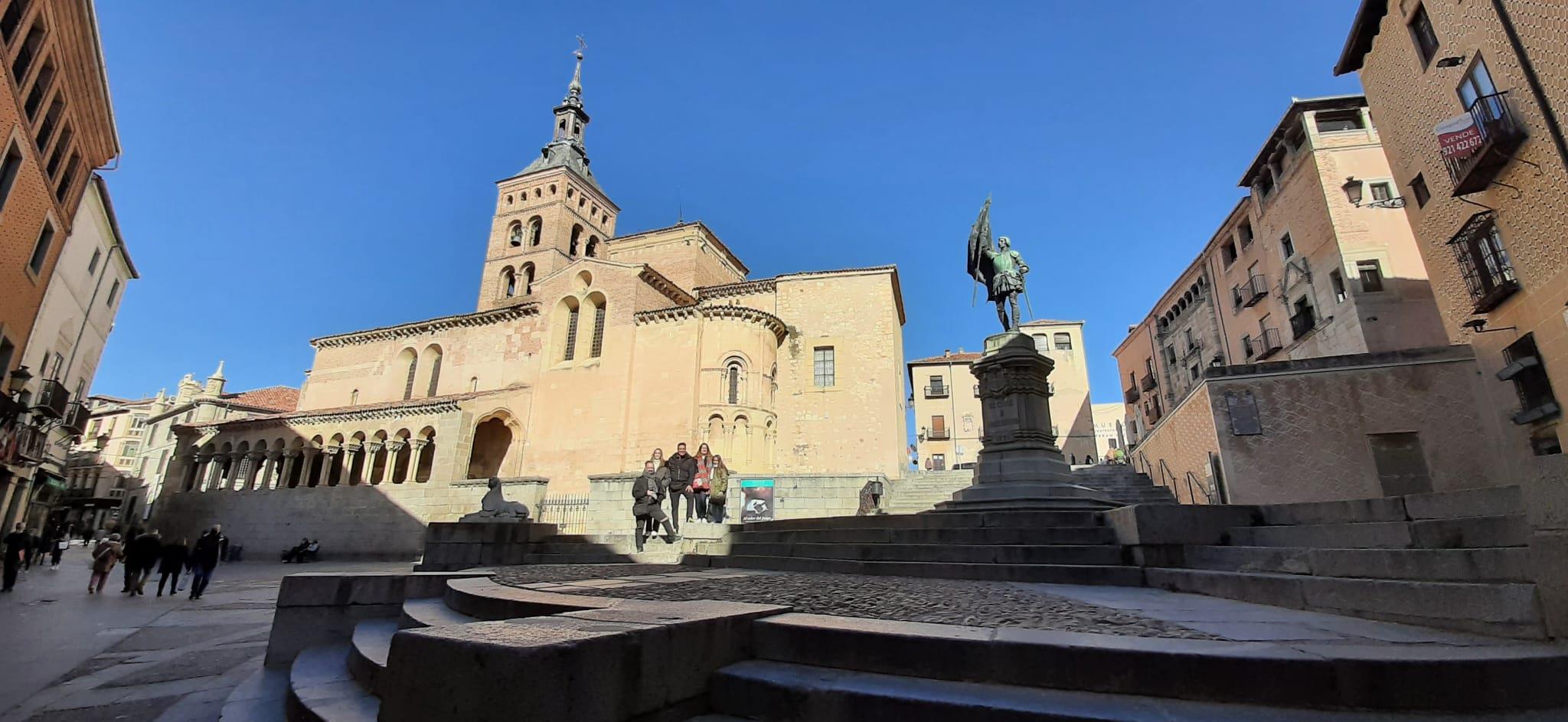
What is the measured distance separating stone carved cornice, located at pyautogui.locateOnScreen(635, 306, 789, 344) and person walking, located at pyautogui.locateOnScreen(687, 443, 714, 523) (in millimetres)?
14673

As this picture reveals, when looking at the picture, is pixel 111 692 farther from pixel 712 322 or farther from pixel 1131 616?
pixel 712 322

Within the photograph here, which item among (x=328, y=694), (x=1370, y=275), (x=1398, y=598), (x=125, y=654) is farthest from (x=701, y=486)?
(x=1370, y=275)

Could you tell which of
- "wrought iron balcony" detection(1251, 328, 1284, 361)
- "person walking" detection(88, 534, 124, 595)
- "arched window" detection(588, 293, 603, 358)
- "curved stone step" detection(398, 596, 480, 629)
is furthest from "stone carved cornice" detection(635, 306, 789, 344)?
"curved stone step" detection(398, 596, 480, 629)

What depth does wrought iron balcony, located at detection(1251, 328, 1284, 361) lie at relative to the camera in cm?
2141

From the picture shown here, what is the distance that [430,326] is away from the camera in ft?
114

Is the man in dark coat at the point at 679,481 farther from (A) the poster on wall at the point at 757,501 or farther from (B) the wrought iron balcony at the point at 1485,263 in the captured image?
(B) the wrought iron balcony at the point at 1485,263

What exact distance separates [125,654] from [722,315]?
72.1 feet

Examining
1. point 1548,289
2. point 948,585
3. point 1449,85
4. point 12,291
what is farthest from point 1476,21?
point 12,291

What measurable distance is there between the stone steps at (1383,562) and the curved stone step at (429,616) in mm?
5822

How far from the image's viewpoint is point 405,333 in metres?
35.6

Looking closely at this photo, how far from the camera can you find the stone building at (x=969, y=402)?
38.7m

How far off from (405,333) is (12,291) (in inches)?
873

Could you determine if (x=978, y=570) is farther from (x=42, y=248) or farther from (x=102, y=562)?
(x=42, y=248)

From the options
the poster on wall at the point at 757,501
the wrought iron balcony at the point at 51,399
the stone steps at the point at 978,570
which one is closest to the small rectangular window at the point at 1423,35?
the stone steps at the point at 978,570
